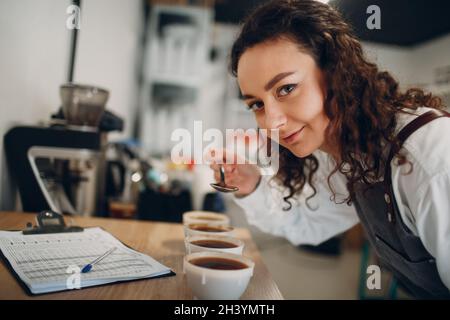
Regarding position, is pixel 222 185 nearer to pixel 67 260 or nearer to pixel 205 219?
pixel 205 219

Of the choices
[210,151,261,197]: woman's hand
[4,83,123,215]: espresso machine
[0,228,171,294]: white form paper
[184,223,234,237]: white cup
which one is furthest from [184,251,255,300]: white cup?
[4,83,123,215]: espresso machine

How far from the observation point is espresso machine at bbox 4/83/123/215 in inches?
46.3

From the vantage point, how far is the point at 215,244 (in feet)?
2.73

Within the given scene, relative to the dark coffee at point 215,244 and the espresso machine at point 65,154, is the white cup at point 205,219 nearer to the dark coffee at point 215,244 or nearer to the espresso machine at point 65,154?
the dark coffee at point 215,244

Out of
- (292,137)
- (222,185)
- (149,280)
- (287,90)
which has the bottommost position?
(149,280)

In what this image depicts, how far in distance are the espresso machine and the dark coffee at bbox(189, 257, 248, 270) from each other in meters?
0.72

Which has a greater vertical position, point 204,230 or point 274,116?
point 274,116

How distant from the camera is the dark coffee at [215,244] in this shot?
822 millimetres

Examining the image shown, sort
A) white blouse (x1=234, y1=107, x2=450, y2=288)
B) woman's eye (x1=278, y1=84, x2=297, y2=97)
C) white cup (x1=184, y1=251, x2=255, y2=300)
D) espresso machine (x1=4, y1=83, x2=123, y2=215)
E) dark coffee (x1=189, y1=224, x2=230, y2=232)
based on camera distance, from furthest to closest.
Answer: espresso machine (x1=4, y1=83, x2=123, y2=215)
dark coffee (x1=189, y1=224, x2=230, y2=232)
woman's eye (x1=278, y1=84, x2=297, y2=97)
white blouse (x1=234, y1=107, x2=450, y2=288)
white cup (x1=184, y1=251, x2=255, y2=300)

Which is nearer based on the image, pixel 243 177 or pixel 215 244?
pixel 215 244

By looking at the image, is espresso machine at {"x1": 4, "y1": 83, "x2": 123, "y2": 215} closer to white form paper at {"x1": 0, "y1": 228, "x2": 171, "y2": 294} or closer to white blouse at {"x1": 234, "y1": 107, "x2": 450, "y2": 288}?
white form paper at {"x1": 0, "y1": 228, "x2": 171, "y2": 294}

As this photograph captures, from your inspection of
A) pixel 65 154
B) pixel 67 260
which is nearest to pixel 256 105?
pixel 67 260

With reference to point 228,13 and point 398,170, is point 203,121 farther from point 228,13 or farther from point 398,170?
point 398,170

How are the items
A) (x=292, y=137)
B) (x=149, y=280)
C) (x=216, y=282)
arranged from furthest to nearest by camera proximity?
1. (x=292, y=137)
2. (x=149, y=280)
3. (x=216, y=282)
